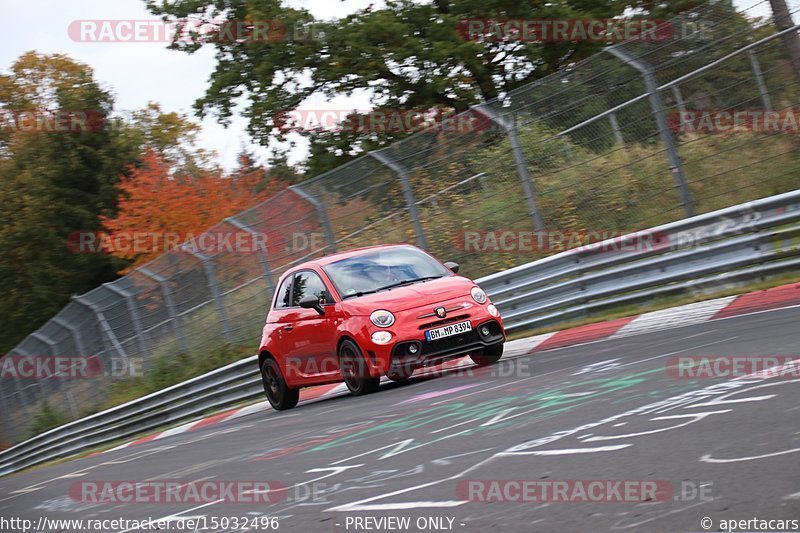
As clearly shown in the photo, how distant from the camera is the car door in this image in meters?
12.4

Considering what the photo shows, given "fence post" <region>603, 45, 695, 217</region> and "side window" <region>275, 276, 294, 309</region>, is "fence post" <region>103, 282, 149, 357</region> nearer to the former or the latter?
"side window" <region>275, 276, 294, 309</region>

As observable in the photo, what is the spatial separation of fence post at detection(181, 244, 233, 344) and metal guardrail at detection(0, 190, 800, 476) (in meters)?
2.04

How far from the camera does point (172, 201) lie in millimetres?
43781

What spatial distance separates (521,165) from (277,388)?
4.41 m

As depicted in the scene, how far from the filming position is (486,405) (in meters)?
8.57

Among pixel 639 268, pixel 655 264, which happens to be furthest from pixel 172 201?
pixel 655 264

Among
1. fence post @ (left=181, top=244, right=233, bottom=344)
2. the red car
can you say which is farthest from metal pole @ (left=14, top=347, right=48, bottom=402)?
the red car

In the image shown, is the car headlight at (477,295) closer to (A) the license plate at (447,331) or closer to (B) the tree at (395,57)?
(A) the license plate at (447,331)

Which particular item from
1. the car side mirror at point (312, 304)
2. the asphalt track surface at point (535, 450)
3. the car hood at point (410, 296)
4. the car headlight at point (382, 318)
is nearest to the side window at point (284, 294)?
the car side mirror at point (312, 304)

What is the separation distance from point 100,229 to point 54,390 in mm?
24999

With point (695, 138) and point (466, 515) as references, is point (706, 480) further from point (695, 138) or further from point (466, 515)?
point (695, 138)

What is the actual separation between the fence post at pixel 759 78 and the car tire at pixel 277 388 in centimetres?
647

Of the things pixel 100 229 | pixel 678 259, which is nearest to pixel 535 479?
pixel 678 259

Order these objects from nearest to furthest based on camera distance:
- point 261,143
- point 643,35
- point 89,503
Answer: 1. point 89,503
2. point 643,35
3. point 261,143
